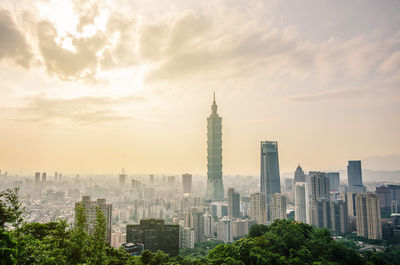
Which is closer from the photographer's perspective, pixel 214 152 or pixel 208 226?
pixel 208 226

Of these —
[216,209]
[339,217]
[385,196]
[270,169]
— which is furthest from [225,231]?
[270,169]

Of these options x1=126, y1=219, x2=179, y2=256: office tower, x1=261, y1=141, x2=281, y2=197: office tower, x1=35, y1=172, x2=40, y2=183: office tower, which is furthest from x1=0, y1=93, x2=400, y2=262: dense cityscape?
x1=35, y1=172, x2=40, y2=183: office tower

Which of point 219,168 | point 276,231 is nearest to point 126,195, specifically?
point 219,168

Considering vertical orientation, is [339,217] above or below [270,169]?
below

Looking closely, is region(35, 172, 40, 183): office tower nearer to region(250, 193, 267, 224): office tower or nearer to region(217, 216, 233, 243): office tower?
region(217, 216, 233, 243): office tower

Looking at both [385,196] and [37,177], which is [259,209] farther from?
[37,177]

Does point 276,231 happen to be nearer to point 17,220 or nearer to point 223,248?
point 223,248
